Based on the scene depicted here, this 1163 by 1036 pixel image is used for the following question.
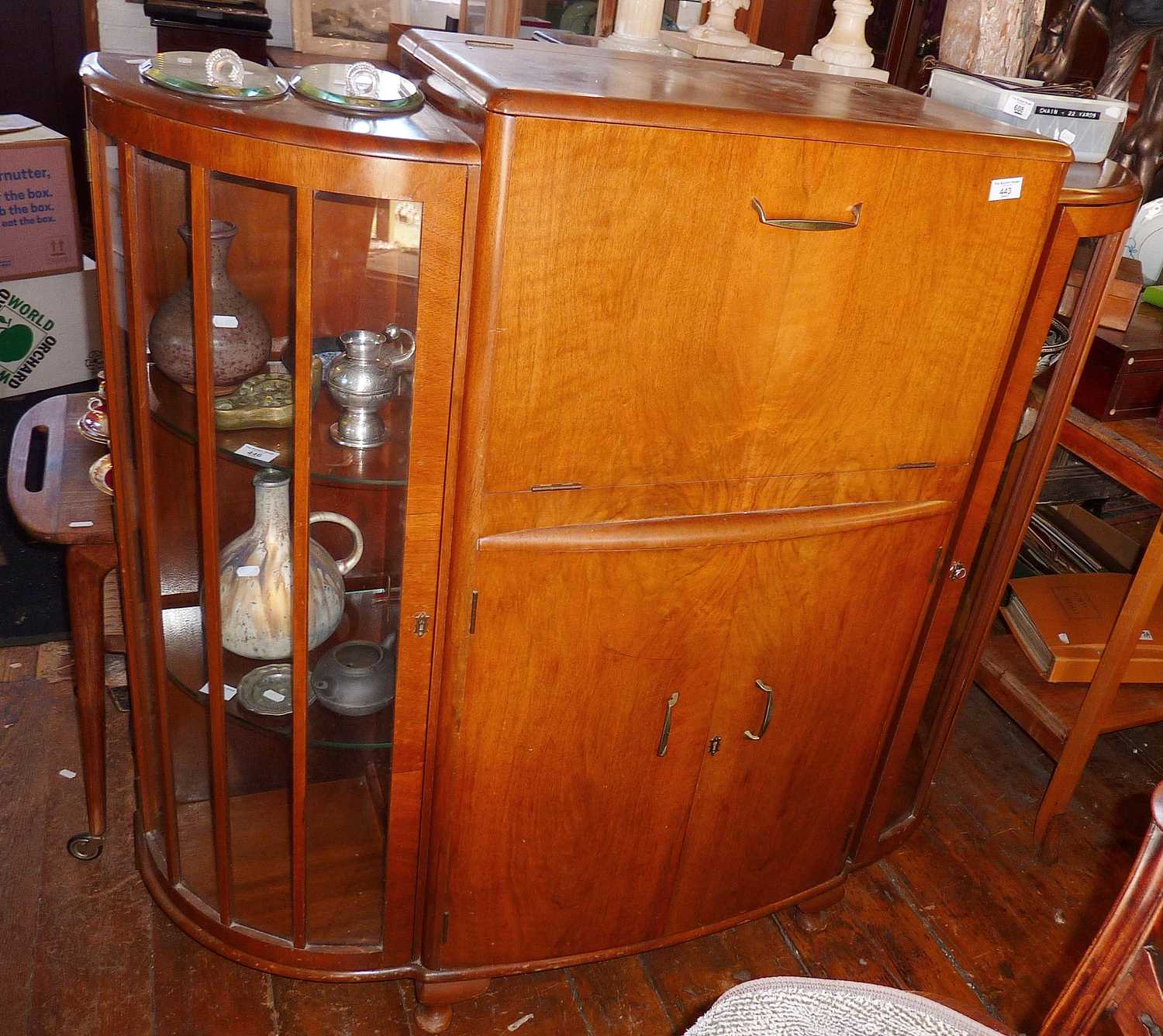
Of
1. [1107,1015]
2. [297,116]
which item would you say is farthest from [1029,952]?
[297,116]

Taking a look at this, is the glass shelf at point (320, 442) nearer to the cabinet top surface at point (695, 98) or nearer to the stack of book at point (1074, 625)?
the cabinet top surface at point (695, 98)

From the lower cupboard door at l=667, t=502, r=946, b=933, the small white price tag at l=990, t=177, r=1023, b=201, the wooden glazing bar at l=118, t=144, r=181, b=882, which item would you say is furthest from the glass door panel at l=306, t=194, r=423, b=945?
the small white price tag at l=990, t=177, r=1023, b=201

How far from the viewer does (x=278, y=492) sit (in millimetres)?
1281

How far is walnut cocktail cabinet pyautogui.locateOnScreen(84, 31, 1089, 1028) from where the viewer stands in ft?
3.57

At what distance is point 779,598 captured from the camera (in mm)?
1433

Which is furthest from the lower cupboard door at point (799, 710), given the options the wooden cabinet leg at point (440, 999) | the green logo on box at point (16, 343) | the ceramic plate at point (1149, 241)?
the green logo on box at point (16, 343)

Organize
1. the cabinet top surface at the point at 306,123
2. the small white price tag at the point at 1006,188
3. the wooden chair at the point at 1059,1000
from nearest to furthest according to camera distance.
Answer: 1. the wooden chair at the point at 1059,1000
2. the cabinet top surface at the point at 306,123
3. the small white price tag at the point at 1006,188

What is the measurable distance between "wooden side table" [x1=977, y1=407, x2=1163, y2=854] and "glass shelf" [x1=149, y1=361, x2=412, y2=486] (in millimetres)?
1262

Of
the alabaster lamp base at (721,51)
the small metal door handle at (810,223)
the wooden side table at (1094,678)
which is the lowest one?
the wooden side table at (1094,678)

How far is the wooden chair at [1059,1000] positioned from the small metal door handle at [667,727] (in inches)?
17.5

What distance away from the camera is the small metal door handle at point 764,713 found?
1488 mm

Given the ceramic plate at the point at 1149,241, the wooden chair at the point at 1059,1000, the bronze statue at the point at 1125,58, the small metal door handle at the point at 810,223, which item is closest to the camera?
the wooden chair at the point at 1059,1000

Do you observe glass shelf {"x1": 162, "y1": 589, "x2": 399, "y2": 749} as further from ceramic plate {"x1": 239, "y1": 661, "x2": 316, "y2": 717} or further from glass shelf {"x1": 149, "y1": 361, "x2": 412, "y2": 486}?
glass shelf {"x1": 149, "y1": 361, "x2": 412, "y2": 486}

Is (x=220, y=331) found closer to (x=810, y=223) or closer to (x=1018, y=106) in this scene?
(x=810, y=223)
